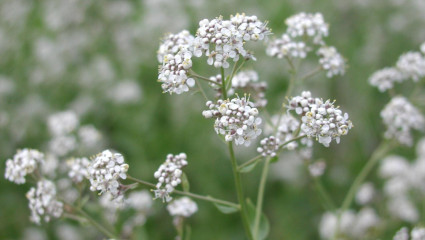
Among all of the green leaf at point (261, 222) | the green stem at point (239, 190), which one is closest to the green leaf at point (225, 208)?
the green stem at point (239, 190)

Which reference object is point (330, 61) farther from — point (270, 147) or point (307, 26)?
point (270, 147)

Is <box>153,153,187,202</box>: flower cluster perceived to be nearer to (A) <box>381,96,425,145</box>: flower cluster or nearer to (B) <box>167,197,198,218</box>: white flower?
(B) <box>167,197,198,218</box>: white flower

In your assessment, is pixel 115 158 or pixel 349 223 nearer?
pixel 115 158

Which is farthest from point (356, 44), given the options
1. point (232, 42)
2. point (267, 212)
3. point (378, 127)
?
point (232, 42)

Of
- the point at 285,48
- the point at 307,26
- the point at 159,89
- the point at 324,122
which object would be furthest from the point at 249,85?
the point at 159,89

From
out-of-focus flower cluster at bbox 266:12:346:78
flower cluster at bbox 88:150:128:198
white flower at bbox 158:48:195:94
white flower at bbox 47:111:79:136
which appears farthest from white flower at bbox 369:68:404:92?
white flower at bbox 47:111:79:136

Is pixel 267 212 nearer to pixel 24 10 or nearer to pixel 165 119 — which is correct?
pixel 165 119

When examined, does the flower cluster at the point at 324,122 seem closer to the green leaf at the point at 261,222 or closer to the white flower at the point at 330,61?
the green leaf at the point at 261,222
